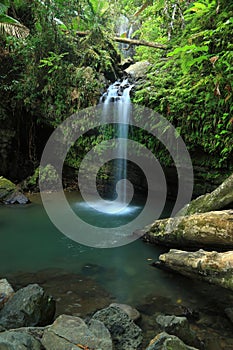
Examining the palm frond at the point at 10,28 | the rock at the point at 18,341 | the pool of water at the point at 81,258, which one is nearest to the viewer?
the rock at the point at 18,341

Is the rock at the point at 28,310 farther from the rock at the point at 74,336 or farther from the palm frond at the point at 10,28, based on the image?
the palm frond at the point at 10,28

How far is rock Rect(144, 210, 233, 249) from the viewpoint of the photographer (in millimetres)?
4137

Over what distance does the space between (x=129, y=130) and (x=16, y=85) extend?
4.31m

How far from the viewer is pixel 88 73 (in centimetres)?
981

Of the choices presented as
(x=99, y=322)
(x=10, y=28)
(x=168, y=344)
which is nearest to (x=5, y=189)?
(x=10, y=28)

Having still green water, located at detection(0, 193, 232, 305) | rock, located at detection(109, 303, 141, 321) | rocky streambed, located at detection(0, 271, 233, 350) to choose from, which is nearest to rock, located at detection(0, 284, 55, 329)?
rocky streambed, located at detection(0, 271, 233, 350)

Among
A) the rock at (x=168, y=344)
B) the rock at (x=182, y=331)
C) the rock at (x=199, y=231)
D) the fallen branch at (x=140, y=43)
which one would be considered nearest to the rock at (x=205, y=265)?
the rock at (x=199, y=231)

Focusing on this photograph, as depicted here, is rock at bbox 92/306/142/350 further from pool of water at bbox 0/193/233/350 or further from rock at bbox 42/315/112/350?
pool of water at bbox 0/193/233/350

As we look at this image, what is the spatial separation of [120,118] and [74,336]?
7002 mm

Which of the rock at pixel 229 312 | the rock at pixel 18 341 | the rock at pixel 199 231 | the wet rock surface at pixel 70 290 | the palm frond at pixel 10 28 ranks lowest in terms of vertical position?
the wet rock surface at pixel 70 290

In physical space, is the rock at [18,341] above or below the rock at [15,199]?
below

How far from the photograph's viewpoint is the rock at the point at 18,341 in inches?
78.9

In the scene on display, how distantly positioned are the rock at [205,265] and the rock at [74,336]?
163 centimetres

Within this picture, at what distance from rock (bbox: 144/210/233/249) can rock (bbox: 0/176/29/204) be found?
4.72 m
